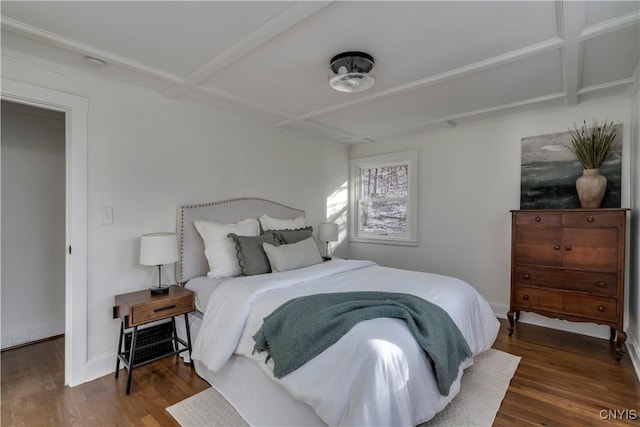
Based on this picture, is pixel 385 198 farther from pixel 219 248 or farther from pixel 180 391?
pixel 180 391

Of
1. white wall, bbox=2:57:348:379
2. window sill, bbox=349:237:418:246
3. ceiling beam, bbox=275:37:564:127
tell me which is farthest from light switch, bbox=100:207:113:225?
window sill, bbox=349:237:418:246

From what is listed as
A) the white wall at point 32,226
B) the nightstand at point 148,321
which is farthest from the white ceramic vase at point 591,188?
the white wall at point 32,226

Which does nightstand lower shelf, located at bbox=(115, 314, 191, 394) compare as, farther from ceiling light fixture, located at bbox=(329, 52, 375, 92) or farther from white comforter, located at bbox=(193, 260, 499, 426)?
ceiling light fixture, located at bbox=(329, 52, 375, 92)

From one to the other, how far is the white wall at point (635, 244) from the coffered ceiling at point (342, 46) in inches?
→ 12.0

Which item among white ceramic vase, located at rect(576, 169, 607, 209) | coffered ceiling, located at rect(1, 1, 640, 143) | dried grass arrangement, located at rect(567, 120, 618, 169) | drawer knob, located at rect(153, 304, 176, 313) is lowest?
drawer knob, located at rect(153, 304, 176, 313)

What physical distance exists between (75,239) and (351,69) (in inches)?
93.5

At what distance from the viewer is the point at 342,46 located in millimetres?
2062

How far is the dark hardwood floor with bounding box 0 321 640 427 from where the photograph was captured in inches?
76.6

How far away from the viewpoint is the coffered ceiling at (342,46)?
1.71m

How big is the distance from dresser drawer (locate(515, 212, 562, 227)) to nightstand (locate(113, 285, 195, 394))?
316 centimetres

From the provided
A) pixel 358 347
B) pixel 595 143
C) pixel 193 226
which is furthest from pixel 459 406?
pixel 595 143

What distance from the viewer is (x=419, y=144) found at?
4.36 meters

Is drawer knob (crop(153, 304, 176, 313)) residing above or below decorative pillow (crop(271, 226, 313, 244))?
below

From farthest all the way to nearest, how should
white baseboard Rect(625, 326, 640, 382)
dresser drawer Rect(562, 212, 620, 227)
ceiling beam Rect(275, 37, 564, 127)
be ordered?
dresser drawer Rect(562, 212, 620, 227)
white baseboard Rect(625, 326, 640, 382)
ceiling beam Rect(275, 37, 564, 127)
